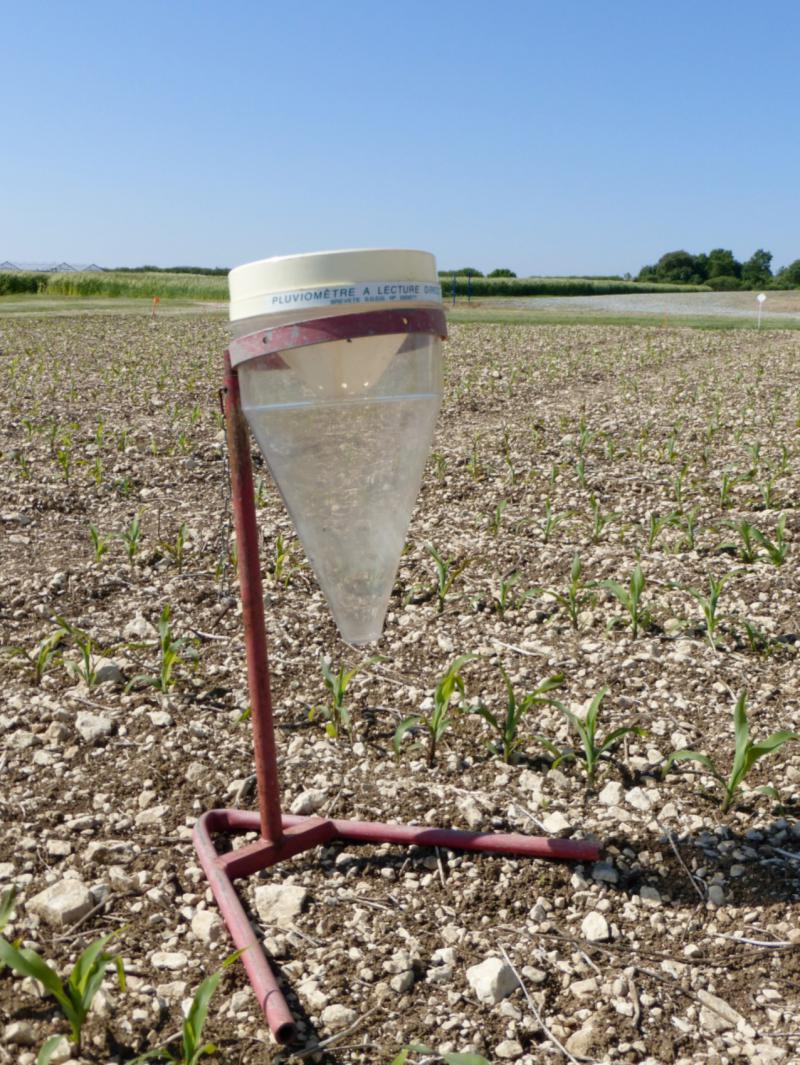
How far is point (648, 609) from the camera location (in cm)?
416

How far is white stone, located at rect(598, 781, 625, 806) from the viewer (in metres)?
2.84

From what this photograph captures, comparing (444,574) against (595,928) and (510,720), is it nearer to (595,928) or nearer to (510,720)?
(510,720)

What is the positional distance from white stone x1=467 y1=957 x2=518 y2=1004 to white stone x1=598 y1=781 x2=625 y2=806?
0.78m

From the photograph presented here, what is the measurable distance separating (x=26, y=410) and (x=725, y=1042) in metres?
8.70

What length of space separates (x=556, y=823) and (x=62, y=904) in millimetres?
1350

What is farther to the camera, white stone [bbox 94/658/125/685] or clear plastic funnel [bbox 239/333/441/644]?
white stone [bbox 94/658/125/685]

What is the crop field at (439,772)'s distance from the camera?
2094 mm

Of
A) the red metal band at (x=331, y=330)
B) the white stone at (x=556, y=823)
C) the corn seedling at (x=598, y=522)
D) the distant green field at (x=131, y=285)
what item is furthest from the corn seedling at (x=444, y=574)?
the distant green field at (x=131, y=285)

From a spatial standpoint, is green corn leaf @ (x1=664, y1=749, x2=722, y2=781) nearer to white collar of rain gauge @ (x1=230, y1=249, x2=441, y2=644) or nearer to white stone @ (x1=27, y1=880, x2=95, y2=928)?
white collar of rain gauge @ (x1=230, y1=249, x2=441, y2=644)

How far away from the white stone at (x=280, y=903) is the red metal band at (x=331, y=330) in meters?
1.38

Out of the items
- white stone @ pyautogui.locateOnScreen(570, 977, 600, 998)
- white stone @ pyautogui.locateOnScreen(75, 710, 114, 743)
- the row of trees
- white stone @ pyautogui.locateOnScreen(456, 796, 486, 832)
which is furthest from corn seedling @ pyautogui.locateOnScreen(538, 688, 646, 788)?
the row of trees

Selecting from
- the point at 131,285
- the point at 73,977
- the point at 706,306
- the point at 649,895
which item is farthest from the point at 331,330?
the point at 131,285

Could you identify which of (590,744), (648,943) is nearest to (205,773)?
(590,744)

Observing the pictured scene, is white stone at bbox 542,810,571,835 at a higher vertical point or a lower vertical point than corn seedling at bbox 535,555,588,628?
lower
